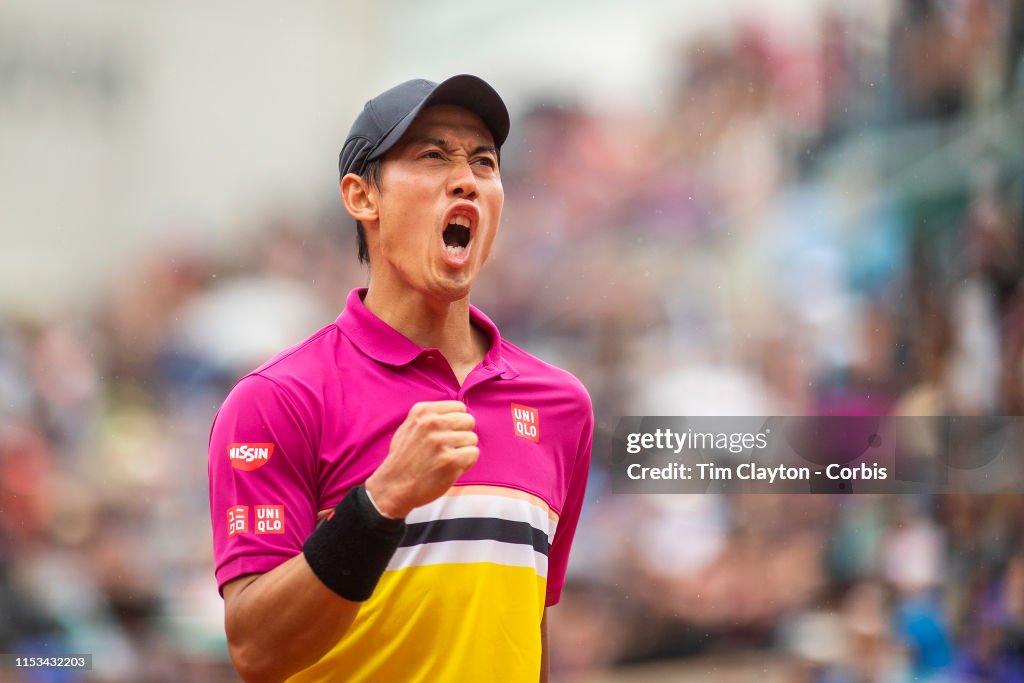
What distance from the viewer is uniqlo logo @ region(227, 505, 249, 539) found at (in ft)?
6.23

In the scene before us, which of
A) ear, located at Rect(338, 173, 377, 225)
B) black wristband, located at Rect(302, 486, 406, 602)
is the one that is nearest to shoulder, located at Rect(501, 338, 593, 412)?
ear, located at Rect(338, 173, 377, 225)

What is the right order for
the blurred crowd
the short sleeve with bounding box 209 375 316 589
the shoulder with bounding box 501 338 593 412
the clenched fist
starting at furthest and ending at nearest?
1. the blurred crowd
2. the shoulder with bounding box 501 338 593 412
3. the short sleeve with bounding box 209 375 316 589
4. the clenched fist

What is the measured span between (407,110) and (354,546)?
0.76m

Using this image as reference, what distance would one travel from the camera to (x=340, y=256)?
478cm

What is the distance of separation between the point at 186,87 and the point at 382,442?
3693 mm

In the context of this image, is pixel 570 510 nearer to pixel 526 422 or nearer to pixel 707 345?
pixel 526 422

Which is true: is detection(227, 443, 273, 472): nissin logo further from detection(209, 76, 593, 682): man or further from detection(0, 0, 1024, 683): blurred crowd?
detection(0, 0, 1024, 683): blurred crowd

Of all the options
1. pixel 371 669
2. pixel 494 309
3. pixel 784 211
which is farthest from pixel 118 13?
pixel 371 669

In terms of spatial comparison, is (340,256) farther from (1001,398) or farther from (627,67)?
(1001,398)

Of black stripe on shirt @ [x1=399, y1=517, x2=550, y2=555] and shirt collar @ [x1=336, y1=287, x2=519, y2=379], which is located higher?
shirt collar @ [x1=336, y1=287, x2=519, y2=379]

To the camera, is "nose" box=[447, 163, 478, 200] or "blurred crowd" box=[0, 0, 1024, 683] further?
"blurred crowd" box=[0, 0, 1024, 683]

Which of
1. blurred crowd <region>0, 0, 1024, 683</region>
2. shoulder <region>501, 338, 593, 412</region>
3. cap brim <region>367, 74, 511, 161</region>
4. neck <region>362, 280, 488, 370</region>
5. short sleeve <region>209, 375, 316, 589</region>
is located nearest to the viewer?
short sleeve <region>209, 375, 316, 589</region>

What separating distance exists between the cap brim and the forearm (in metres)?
0.71

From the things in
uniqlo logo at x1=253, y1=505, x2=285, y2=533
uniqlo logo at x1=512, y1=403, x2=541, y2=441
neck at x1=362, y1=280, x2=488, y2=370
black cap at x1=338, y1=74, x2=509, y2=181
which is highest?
black cap at x1=338, y1=74, x2=509, y2=181
